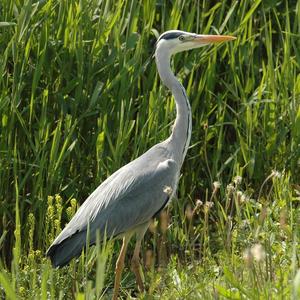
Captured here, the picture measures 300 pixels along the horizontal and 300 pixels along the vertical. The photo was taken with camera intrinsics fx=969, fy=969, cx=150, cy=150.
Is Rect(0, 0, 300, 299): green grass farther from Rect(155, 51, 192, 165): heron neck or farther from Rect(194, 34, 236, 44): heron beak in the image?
Rect(194, 34, 236, 44): heron beak

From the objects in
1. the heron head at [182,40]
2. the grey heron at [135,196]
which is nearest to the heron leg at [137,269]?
the grey heron at [135,196]

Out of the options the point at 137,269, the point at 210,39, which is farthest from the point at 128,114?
the point at 137,269

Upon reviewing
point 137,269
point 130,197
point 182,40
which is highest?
point 182,40

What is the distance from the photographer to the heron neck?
520 centimetres

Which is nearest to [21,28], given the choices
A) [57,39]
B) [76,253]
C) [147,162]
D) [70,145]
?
[57,39]

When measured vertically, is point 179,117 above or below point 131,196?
above

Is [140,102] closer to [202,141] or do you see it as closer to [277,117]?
[202,141]

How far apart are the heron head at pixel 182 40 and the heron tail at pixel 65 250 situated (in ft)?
3.97

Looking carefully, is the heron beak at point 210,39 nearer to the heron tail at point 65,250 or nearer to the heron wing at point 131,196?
the heron wing at point 131,196

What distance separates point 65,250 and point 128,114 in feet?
3.22

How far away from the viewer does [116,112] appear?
18.0 ft

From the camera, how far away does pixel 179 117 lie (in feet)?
17.2

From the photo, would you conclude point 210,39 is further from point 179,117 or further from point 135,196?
point 135,196

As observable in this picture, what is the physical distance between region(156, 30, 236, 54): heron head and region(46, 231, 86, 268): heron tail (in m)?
1.21
